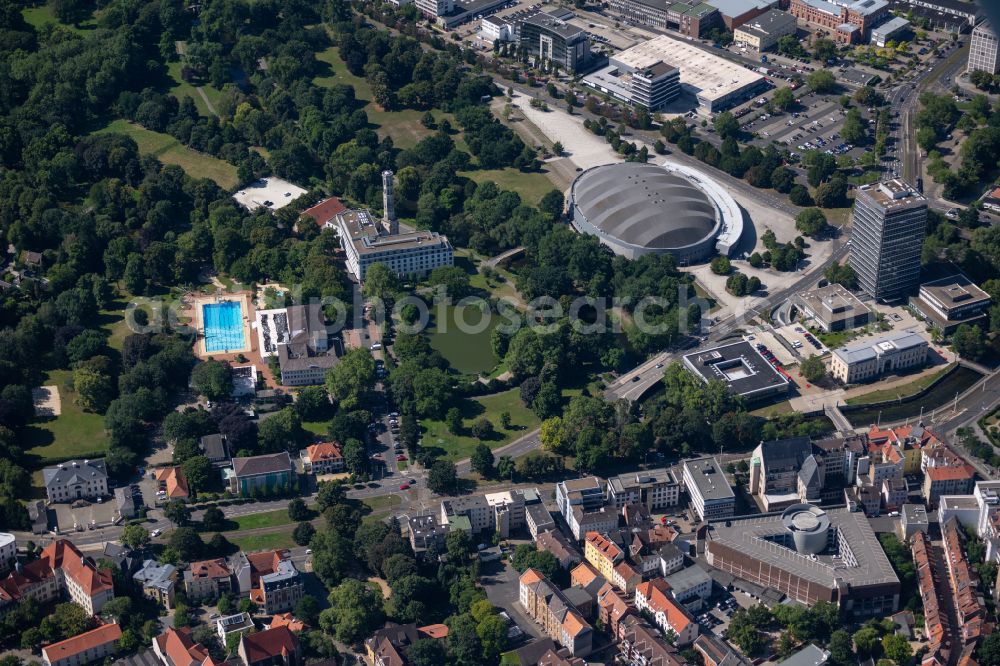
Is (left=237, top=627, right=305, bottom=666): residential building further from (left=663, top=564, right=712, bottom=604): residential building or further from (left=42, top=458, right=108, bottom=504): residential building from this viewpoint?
(left=663, top=564, right=712, bottom=604): residential building

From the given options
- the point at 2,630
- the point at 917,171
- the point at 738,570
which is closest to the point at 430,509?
the point at 738,570

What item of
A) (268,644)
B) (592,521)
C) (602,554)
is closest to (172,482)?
(268,644)

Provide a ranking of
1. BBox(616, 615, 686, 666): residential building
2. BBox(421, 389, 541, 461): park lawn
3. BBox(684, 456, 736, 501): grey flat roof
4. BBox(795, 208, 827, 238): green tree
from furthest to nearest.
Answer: BBox(795, 208, 827, 238): green tree, BBox(421, 389, 541, 461): park lawn, BBox(684, 456, 736, 501): grey flat roof, BBox(616, 615, 686, 666): residential building

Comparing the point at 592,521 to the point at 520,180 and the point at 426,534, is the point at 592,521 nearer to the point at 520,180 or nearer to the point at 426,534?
the point at 426,534

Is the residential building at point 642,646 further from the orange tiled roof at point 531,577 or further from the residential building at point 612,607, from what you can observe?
the orange tiled roof at point 531,577

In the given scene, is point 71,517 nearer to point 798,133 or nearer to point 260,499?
point 260,499

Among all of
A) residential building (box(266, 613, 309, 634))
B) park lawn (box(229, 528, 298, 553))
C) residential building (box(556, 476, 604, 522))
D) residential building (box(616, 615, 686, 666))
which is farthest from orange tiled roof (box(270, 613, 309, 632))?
residential building (box(556, 476, 604, 522))
